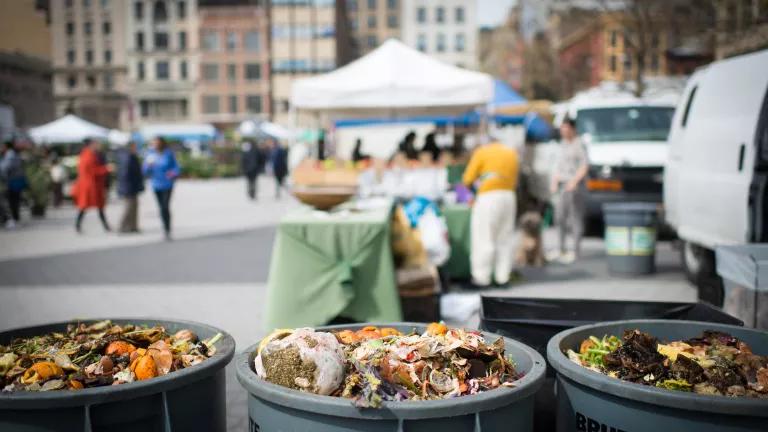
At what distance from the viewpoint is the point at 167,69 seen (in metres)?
93.7

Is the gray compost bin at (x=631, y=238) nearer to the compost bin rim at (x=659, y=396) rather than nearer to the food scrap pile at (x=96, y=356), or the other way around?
the compost bin rim at (x=659, y=396)

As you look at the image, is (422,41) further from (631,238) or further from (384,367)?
(384,367)

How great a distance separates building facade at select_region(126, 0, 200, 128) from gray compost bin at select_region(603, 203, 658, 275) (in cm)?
8750

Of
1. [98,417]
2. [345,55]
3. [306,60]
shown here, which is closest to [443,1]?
[345,55]

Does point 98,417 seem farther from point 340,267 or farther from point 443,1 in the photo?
point 443,1

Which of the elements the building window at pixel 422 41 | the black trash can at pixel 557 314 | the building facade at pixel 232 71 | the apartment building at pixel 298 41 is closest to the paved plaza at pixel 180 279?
the black trash can at pixel 557 314

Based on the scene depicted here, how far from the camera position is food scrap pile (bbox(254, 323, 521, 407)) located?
282 centimetres

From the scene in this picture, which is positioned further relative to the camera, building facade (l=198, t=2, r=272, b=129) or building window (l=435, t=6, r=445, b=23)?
building window (l=435, t=6, r=445, b=23)

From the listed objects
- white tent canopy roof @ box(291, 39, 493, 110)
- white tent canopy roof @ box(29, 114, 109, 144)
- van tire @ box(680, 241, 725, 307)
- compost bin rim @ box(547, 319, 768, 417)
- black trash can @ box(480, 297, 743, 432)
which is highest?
white tent canopy roof @ box(291, 39, 493, 110)

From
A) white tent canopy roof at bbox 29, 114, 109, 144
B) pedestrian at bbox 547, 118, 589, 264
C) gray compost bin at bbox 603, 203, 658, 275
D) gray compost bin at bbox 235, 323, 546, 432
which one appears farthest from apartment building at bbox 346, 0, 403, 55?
gray compost bin at bbox 235, 323, 546, 432

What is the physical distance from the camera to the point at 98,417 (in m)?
2.81

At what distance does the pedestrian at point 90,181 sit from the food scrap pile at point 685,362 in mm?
14381

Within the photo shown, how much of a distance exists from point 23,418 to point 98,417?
0.26 m

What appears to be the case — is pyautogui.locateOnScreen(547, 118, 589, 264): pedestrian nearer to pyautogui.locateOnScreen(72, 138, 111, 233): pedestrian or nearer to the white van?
the white van
